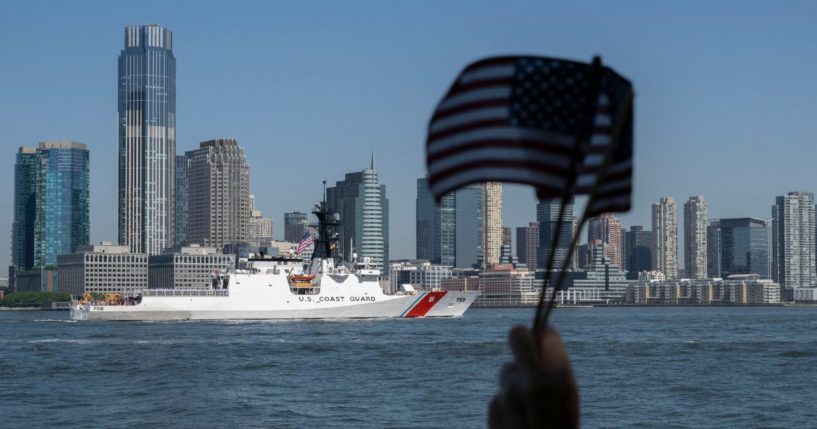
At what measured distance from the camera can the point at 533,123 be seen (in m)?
5.43

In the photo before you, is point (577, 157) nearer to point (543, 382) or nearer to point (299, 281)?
point (543, 382)

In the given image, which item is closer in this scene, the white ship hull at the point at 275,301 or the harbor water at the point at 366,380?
the harbor water at the point at 366,380

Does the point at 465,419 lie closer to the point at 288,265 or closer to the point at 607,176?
the point at 607,176

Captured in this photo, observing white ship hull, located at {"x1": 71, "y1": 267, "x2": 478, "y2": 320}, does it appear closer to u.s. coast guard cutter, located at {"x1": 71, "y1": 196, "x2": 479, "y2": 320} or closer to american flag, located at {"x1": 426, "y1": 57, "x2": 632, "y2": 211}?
u.s. coast guard cutter, located at {"x1": 71, "y1": 196, "x2": 479, "y2": 320}

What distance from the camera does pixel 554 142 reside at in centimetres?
541

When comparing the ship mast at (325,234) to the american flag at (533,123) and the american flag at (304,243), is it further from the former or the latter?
the american flag at (533,123)

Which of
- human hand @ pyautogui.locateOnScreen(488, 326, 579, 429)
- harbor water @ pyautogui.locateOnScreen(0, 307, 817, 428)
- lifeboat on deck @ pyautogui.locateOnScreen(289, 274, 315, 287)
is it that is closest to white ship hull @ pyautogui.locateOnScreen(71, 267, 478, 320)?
lifeboat on deck @ pyautogui.locateOnScreen(289, 274, 315, 287)

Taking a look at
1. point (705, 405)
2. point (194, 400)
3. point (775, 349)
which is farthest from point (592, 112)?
point (775, 349)

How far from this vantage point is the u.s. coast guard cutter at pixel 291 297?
3366 inches

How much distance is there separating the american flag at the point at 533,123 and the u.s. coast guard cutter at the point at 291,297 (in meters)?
80.5

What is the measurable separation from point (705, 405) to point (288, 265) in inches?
2431

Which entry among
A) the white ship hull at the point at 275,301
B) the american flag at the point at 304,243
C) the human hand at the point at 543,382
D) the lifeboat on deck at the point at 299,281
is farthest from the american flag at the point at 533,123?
the lifeboat on deck at the point at 299,281

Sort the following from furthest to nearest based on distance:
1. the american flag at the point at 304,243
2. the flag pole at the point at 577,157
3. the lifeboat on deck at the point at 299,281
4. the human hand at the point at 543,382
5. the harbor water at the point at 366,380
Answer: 1. the lifeboat on deck at the point at 299,281
2. the american flag at the point at 304,243
3. the harbor water at the point at 366,380
4. the flag pole at the point at 577,157
5. the human hand at the point at 543,382

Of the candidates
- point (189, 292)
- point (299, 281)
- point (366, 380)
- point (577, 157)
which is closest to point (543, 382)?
point (577, 157)
